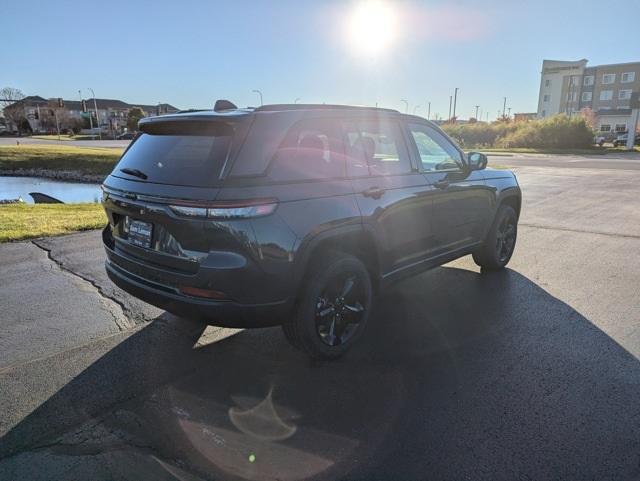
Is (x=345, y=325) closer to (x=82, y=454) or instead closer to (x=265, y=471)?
(x=265, y=471)

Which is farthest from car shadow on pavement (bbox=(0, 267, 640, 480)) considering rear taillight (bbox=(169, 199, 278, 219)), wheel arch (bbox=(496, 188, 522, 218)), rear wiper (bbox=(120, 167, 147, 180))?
wheel arch (bbox=(496, 188, 522, 218))

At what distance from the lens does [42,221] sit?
8039 millimetres

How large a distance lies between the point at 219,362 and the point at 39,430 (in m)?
1.20

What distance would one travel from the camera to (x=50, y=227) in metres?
7.56

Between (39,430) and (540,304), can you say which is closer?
(39,430)

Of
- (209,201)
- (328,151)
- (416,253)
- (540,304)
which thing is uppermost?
(328,151)

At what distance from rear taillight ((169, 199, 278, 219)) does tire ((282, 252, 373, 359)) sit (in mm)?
661

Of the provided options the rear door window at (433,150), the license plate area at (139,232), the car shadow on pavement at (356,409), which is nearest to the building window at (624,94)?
the rear door window at (433,150)

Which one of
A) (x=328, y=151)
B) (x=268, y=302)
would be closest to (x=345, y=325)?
(x=268, y=302)

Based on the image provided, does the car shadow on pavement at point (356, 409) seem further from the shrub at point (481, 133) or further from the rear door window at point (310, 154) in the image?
the shrub at point (481, 133)

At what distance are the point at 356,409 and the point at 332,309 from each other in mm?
800

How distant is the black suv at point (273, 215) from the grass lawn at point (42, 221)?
4.34 m

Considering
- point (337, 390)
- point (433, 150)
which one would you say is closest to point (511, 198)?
point (433, 150)

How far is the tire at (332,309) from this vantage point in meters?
3.26
